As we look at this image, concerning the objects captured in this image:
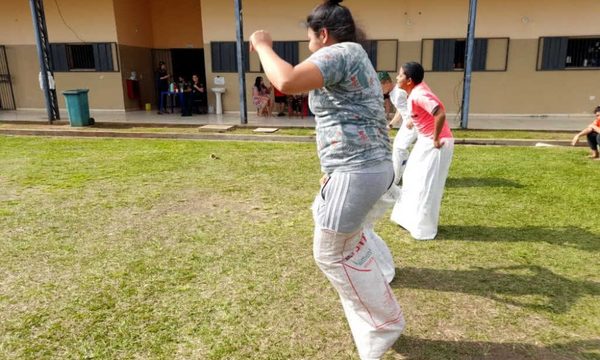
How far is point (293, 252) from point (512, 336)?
1.83 metres

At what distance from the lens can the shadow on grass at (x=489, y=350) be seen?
2.52 meters

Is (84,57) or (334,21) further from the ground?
(84,57)

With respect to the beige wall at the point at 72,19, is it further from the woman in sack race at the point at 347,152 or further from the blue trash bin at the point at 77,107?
the woman in sack race at the point at 347,152

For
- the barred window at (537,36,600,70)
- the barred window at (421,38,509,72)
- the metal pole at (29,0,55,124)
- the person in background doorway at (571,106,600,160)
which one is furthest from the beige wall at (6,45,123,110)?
the person in background doorway at (571,106,600,160)

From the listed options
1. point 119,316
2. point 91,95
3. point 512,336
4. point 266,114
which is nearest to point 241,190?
point 119,316

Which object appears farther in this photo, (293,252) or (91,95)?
(91,95)

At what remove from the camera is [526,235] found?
4316mm

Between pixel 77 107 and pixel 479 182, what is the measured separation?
10200mm

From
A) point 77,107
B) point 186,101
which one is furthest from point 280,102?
point 77,107

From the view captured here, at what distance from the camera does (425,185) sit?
4199 millimetres

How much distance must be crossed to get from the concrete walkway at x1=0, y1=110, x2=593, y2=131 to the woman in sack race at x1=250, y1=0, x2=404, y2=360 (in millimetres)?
9879

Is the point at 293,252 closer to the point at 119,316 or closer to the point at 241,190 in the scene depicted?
the point at 119,316

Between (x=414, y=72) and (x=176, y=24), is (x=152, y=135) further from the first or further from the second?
(x=176, y=24)

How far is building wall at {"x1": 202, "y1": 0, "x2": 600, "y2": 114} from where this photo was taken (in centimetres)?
1355
